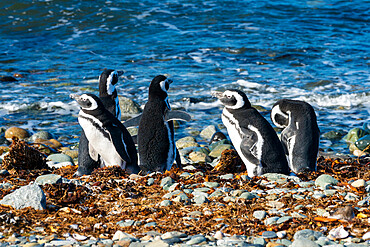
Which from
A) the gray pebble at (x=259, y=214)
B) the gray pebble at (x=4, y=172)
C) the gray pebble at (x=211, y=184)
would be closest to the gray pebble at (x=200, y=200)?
the gray pebble at (x=211, y=184)

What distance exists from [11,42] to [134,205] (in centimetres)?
1427

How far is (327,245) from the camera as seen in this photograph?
135 inches

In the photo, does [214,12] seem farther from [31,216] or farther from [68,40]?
[31,216]

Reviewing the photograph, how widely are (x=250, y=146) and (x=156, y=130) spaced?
3.56ft

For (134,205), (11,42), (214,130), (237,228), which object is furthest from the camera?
(11,42)

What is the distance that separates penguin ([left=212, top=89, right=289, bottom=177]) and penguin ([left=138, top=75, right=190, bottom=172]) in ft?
2.03

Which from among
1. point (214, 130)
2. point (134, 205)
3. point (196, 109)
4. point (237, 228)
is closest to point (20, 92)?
point (196, 109)

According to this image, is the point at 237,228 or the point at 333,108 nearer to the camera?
the point at 237,228

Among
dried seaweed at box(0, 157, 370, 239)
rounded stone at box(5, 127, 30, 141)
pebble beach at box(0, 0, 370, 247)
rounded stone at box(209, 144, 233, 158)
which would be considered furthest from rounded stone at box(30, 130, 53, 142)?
dried seaweed at box(0, 157, 370, 239)

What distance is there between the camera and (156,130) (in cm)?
575

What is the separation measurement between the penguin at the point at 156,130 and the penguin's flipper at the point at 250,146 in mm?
736

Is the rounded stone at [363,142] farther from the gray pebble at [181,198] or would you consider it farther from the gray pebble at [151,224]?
the gray pebble at [151,224]

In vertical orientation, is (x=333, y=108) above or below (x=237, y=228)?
below

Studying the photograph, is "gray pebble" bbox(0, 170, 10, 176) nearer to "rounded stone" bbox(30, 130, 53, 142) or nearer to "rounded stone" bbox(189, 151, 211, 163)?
"rounded stone" bbox(189, 151, 211, 163)
